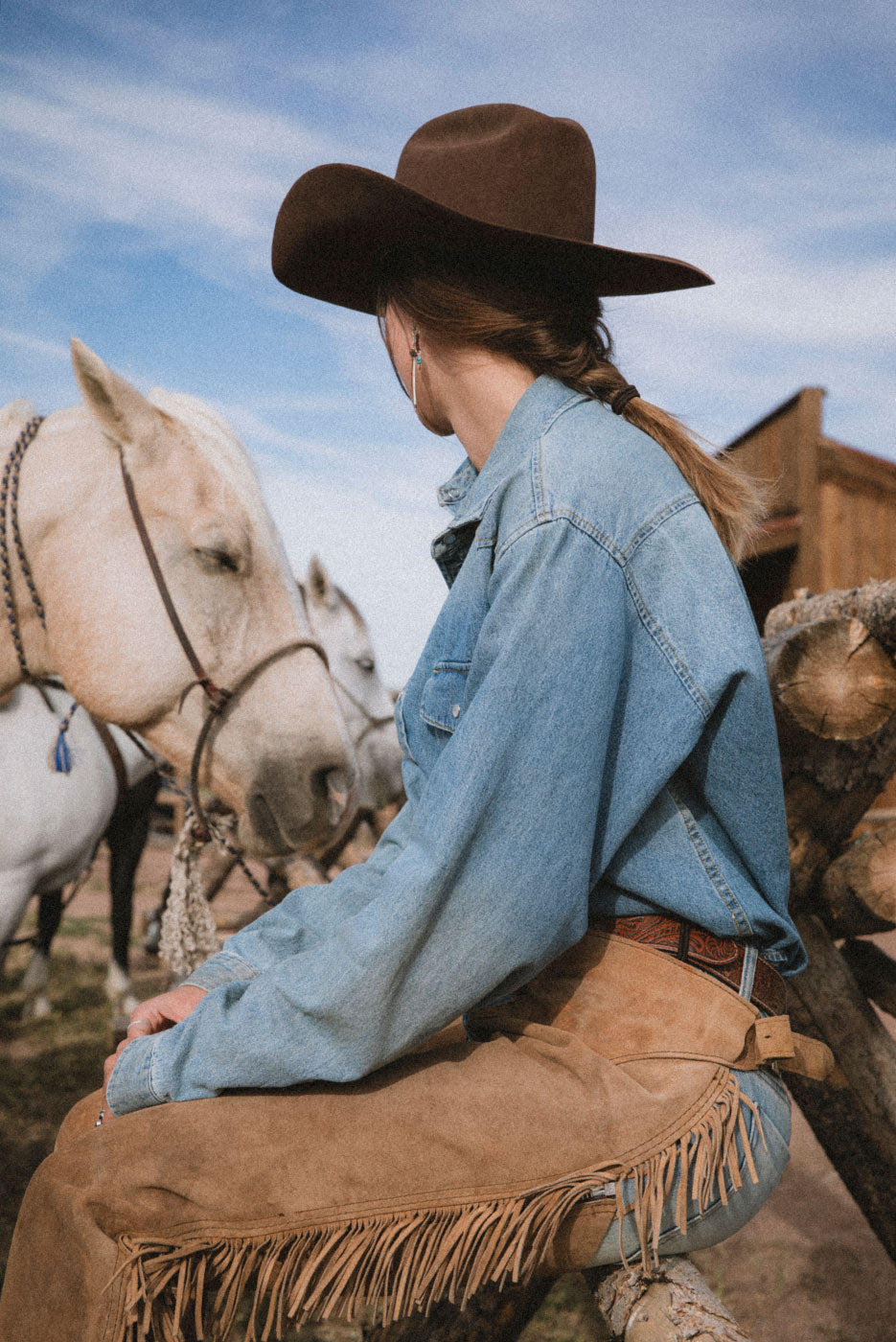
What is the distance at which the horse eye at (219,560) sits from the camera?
7.32 ft

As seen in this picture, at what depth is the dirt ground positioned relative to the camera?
2893 mm

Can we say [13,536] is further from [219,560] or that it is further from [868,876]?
[868,876]

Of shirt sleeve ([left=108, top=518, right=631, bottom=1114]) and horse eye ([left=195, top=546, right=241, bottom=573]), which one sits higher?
horse eye ([left=195, top=546, right=241, bottom=573])

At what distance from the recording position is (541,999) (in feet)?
4.20

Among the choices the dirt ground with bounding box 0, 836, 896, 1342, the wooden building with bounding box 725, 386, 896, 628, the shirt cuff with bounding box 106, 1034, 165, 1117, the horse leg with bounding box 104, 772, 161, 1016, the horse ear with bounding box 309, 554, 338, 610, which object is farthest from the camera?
the wooden building with bounding box 725, 386, 896, 628

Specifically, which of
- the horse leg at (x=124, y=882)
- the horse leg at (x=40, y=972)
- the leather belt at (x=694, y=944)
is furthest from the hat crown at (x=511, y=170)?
the horse leg at (x=40, y=972)

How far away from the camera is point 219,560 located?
7.39 ft

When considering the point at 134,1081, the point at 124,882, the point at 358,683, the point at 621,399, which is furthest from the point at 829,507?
the point at 134,1081

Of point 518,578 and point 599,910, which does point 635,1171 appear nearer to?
point 599,910

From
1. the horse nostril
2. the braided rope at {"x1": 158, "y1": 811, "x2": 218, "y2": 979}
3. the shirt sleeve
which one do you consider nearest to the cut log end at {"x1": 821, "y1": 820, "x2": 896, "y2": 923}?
the horse nostril

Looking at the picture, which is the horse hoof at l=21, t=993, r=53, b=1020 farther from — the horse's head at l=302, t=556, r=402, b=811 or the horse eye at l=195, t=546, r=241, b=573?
the horse eye at l=195, t=546, r=241, b=573

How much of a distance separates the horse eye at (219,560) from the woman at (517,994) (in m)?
1.03

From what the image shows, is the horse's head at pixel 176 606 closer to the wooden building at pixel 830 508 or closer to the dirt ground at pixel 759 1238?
the dirt ground at pixel 759 1238

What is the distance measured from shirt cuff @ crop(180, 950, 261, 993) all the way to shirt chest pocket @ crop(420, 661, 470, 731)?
45 cm
